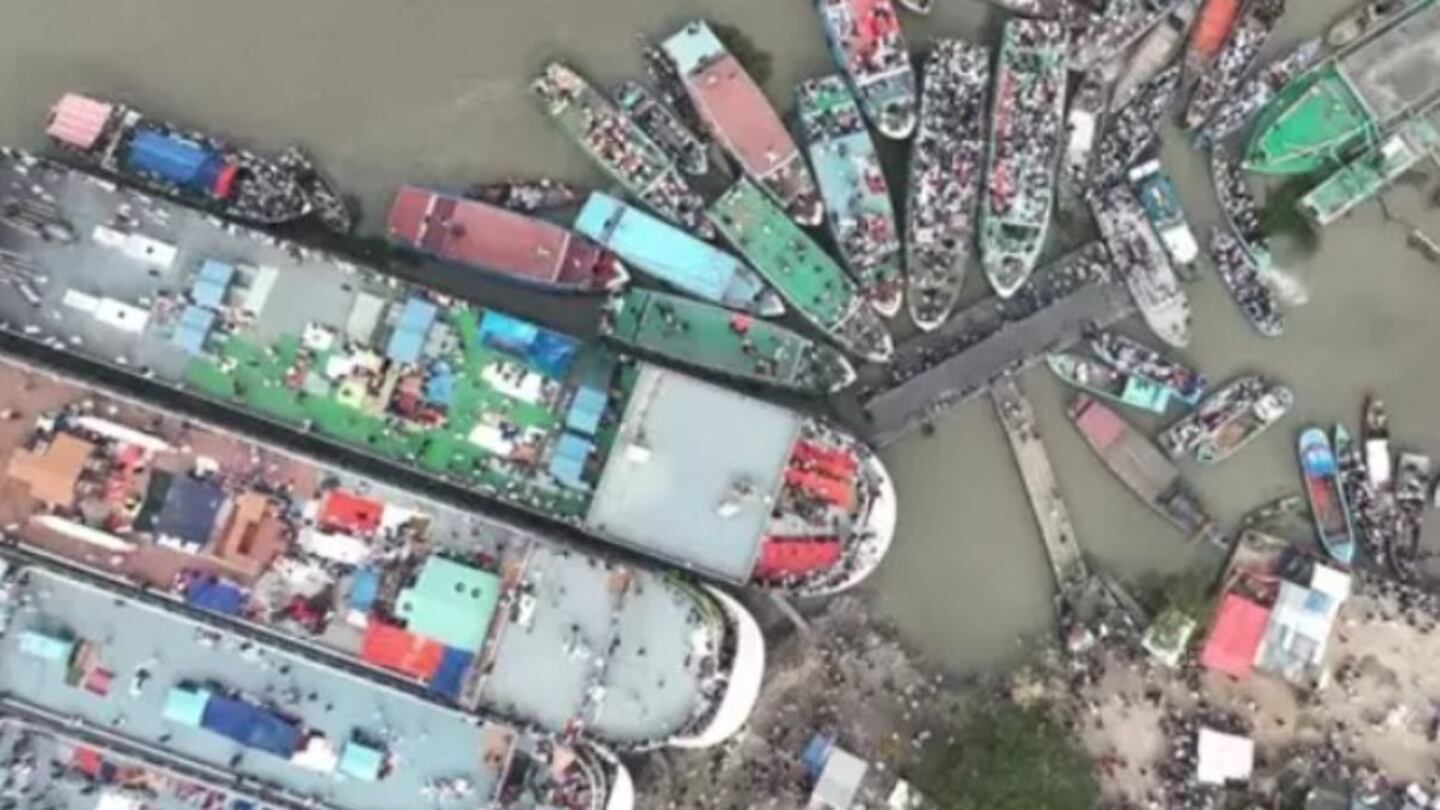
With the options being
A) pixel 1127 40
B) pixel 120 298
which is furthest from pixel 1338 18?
pixel 120 298

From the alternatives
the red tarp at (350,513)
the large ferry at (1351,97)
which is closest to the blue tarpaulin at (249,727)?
the red tarp at (350,513)

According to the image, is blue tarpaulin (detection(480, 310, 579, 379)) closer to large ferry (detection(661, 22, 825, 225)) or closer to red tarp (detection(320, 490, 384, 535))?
red tarp (detection(320, 490, 384, 535))

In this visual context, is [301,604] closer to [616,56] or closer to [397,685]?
[397,685]

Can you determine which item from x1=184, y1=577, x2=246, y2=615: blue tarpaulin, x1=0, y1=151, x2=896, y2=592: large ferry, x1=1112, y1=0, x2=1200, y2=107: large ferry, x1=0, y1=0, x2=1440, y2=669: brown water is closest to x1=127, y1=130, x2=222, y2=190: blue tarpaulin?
x1=0, y1=0, x2=1440, y2=669: brown water

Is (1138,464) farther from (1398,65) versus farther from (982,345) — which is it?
(1398,65)

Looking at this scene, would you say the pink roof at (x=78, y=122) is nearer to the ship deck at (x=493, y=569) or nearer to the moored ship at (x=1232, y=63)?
the ship deck at (x=493, y=569)
